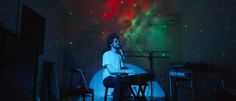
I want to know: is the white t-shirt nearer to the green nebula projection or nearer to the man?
the man

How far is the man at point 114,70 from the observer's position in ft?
9.80

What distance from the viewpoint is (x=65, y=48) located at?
15.9 ft

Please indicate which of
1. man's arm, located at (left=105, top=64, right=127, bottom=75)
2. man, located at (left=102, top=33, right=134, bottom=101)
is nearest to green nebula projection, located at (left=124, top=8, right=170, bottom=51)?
man, located at (left=102, top=33, right=134, bottom=101)

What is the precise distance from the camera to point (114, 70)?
3.45 meters

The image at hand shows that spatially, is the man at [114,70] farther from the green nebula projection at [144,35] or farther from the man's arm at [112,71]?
the green nebula projection at [144,35]

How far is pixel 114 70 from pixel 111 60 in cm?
23

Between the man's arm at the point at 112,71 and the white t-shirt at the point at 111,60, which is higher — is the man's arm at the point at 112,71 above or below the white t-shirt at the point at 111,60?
below

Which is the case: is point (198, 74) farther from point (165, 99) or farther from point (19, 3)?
point (19, 3)

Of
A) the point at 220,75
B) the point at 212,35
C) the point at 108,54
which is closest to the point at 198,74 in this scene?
the point at 220,75

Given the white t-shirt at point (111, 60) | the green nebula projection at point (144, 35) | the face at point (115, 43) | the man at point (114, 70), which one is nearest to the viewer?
the man at point (114, 70)

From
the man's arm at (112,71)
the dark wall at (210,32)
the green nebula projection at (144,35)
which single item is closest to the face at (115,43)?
the man's arm at (112,71)

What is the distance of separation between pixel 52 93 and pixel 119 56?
4.32 feet

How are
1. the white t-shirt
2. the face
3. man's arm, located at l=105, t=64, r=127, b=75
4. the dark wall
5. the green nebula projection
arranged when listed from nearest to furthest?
1. the dark wall
2. man's arm, located at l=105, t=64, r=127, b=75
3. the white t-shirt
4. the face
5. the green nebula projection

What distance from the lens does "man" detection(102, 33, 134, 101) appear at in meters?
2.99
